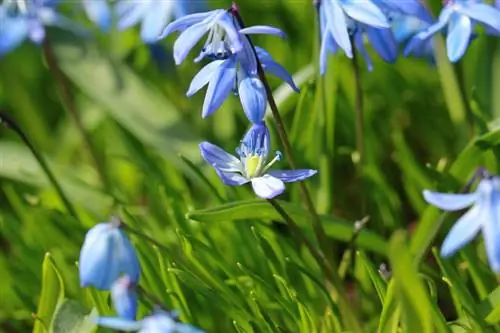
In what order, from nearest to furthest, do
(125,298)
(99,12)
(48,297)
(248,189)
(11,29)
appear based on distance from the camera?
(125,298) → (48,297) → (248,189) → (11,29) → (99,12)

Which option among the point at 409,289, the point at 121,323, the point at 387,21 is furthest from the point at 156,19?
the point at 409,289

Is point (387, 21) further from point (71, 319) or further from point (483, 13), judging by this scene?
point (71, 319)

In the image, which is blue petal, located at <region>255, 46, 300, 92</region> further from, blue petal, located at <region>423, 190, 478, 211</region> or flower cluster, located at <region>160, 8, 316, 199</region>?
blue petal, located at <region>423, 190, 478, 211</region>

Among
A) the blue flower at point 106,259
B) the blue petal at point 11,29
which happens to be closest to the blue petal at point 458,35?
the blue flower at point 106,259

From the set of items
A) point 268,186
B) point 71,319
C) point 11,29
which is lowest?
point 71,319

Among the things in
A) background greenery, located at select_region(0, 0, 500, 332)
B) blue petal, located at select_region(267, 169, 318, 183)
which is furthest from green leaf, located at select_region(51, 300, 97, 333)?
blue petal, located at select_region(267, 169, 318, 183)

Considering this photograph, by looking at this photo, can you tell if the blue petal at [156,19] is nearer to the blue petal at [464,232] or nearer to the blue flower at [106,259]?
the blue flower at [106,259]
